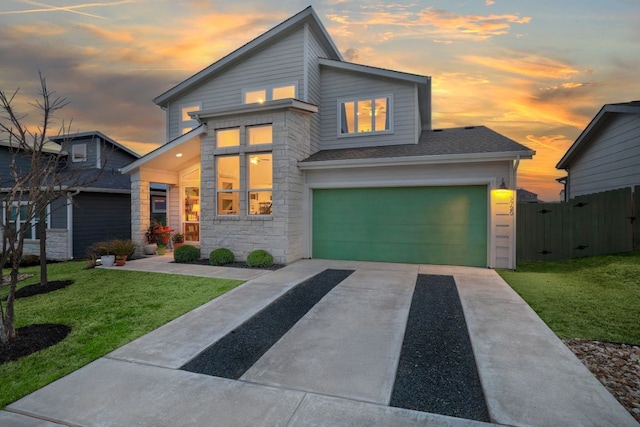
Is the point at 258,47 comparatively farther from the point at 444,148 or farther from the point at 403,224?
the point at 403,224

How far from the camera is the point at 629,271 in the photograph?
6.86 metres

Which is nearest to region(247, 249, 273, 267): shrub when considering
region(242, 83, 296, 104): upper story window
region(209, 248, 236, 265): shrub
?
region(209, 248, 236, 265): shrub

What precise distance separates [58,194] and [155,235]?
7.29 meters

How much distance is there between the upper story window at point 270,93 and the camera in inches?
441

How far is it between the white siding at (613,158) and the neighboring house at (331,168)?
13.1ft

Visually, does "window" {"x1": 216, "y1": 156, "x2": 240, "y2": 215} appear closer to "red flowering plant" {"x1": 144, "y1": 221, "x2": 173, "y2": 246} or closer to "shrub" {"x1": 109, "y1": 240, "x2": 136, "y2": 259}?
"shrub" {"x1": 109, "y1": 240, "x2": 136, "y2": 259}

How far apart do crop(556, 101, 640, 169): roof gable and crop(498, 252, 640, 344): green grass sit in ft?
16.2

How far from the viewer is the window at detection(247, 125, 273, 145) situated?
9.40 m

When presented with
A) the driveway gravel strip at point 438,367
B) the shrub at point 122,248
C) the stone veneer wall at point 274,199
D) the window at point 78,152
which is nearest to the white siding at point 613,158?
the driveway gravel strip at point 438,367

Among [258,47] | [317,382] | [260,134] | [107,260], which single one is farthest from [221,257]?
[258,47]

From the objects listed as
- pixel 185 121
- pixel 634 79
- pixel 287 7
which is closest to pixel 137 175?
pixel 185 121

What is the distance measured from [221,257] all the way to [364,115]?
7046 millimetres

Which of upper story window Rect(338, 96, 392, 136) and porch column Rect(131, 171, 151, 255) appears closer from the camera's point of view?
upper story window Rect(338, 96, 392, 136)

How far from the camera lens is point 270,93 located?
11.6 meters
